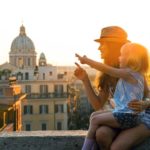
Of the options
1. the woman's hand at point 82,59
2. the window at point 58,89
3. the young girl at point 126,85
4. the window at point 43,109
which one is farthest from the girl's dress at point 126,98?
the window at point 58,89

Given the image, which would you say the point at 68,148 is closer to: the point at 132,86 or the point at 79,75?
the point at 79,75

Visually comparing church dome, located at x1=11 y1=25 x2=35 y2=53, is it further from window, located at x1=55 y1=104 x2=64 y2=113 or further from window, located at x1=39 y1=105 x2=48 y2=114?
window, located at x1=55 y1=104 x2=64 y2=113

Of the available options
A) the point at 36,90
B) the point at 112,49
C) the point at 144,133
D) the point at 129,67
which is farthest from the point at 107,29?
the point at 36,90

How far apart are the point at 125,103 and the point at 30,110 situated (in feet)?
191

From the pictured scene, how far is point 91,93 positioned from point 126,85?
19.9 inches

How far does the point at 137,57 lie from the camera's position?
408 cm

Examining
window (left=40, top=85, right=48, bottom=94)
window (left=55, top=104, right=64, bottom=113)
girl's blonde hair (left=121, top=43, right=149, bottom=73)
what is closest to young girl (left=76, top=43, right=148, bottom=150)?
girl's blonde hair (left=121, top=43, right=149, bottom=73)

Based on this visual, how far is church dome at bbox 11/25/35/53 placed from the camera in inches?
4269

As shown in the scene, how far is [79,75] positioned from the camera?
14.8 feet

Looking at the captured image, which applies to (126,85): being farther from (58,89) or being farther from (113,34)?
(58,89)

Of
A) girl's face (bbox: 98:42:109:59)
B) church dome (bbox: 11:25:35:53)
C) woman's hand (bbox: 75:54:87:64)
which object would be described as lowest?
church dome (bbox: 11:25:35:53)

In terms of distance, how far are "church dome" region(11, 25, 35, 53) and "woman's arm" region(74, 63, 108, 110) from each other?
338ft

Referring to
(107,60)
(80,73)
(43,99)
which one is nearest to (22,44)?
(43,99)

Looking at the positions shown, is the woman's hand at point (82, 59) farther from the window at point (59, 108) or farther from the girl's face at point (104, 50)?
the window at point (59, 108)
